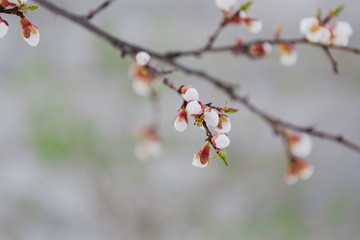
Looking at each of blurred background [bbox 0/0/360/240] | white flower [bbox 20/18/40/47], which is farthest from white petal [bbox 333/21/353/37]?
blurred background [bbox 0/0/360/240]

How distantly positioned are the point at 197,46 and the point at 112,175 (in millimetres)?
442

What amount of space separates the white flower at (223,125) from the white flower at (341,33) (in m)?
0.14

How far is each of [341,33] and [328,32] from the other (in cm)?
1

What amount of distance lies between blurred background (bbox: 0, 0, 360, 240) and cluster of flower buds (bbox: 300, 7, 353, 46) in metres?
0.75

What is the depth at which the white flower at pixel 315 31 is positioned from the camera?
389 millimetres

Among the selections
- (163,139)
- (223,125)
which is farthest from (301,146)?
(163,139)

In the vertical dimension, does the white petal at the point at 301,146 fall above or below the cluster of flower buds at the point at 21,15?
above

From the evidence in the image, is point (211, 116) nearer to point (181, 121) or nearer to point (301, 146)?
point (181, 121)

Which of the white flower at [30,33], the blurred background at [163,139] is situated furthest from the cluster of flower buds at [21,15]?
the blurred background at [163,139]

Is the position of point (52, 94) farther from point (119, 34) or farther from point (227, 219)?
point (227, 219)

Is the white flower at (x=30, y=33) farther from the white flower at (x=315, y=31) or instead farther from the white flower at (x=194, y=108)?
the white flower at (x=315, y=31)

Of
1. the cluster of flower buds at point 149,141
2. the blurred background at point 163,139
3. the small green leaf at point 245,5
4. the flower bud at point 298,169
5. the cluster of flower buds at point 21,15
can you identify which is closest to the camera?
the cluster of flower buds at point 21,15

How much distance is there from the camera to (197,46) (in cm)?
134

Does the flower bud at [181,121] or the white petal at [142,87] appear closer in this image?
the flower bud at [181,121]
